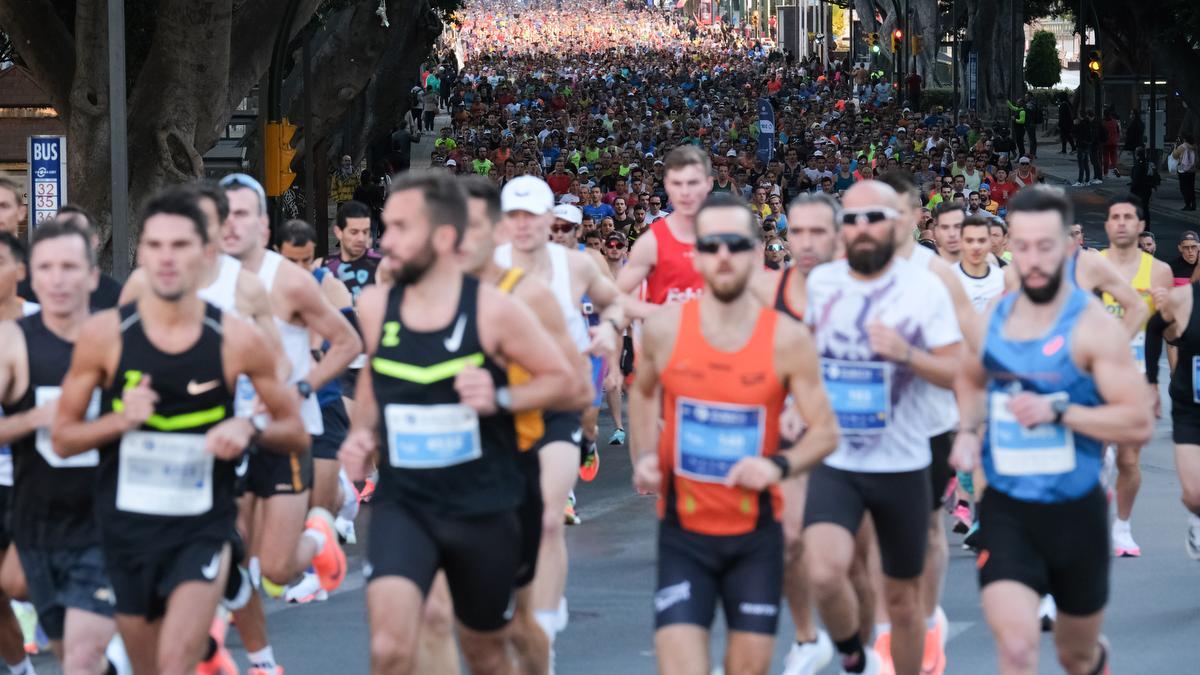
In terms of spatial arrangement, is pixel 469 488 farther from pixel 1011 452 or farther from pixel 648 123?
pixel 648 123

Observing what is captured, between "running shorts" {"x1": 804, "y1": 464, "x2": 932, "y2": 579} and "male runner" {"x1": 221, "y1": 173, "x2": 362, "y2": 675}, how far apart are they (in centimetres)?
208

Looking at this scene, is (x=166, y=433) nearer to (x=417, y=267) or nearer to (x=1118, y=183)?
(x=417, y=267)

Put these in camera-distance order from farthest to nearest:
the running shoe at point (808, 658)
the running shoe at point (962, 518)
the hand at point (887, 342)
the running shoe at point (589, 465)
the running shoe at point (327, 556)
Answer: the running shoe at point (589, 465), the running shoe at point (962, 518), the running shoe at point (327, 556), the running shoe at point (808, 658), the hand at point (887, 342)

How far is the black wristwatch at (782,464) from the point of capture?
6.98 metres

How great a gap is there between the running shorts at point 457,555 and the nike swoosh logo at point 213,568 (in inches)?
18.3

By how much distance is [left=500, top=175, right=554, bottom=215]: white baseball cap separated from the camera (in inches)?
389

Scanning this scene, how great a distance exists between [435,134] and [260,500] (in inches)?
2441

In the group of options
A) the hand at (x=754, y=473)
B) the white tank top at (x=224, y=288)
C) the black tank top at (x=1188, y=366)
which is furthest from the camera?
the black tank top at (x=1188, y=366)

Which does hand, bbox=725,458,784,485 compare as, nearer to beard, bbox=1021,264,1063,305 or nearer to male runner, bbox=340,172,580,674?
male runner, bbox=340,172,580,674

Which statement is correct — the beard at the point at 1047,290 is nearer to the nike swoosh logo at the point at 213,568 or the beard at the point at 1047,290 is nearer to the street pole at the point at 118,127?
the nike swoosh logo at the point at 213,568

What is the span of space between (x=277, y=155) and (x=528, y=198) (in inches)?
441

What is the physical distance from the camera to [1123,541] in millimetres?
12242

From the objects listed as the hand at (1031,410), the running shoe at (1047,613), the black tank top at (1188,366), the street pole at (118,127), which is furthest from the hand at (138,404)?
the street pole at (118,127)

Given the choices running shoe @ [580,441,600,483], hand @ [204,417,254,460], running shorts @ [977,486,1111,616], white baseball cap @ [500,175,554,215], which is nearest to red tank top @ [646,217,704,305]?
white baseball cap @ [500,175,554,215]
